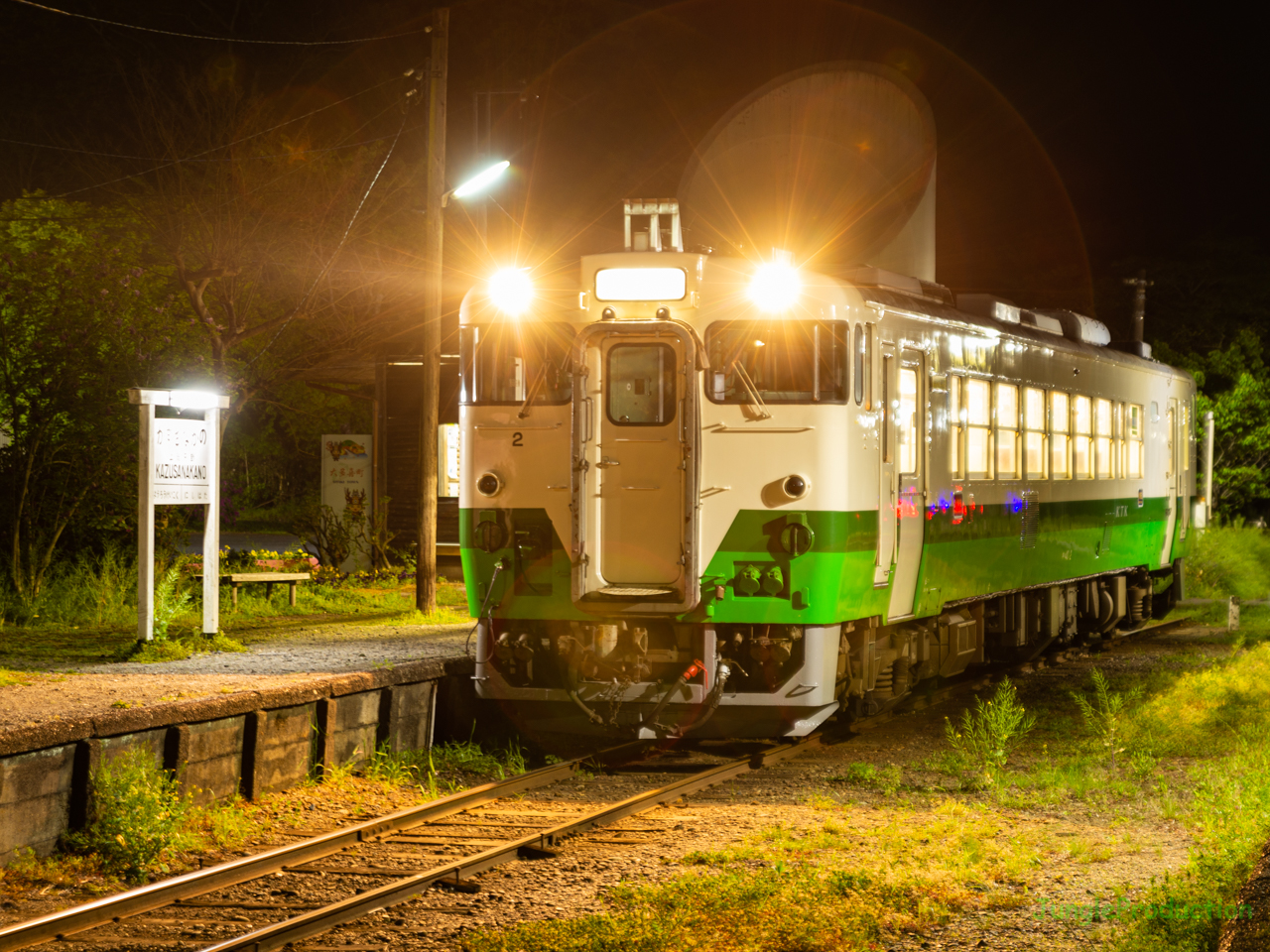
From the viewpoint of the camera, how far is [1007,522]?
40.6 ft

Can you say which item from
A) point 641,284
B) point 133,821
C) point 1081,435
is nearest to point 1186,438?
point 1081,435

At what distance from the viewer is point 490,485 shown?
9.84 meters

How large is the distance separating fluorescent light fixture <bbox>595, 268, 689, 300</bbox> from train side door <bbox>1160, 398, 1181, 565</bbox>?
10.3 m

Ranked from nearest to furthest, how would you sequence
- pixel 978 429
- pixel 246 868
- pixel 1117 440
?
pixel 246 868
pixel 978 429
pixel 1117 440

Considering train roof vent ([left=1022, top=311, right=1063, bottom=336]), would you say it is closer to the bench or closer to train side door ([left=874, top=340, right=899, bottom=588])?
train side door ([left=874, top=340, right=899, bottom=588])

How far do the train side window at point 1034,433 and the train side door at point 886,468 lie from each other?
310cm

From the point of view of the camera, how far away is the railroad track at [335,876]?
613 centimetres

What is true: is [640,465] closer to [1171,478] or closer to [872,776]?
[872,776]

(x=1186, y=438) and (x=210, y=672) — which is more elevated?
(x=1186, y=438)

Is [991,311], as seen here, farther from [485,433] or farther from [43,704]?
[43,704]

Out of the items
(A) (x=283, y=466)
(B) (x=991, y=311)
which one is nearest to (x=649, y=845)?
(B) (x=991, y=311)

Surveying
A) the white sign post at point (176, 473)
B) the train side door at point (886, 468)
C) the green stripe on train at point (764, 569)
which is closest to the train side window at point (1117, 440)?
the green stripe on train at point (764, 569)

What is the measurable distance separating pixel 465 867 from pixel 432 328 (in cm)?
933

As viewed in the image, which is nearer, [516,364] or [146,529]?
[516,364]
